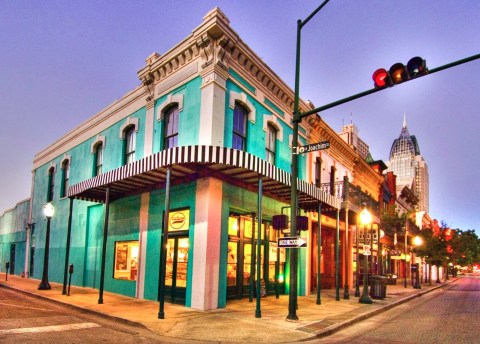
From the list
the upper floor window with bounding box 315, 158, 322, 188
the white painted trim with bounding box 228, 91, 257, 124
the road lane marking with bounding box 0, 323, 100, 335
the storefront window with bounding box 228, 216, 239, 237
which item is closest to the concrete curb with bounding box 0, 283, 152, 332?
the road lane marking with bounding box 0, 323, 100, 335

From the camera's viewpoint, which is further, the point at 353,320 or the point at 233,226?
the point at 233,226

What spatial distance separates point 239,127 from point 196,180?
283 centimetres

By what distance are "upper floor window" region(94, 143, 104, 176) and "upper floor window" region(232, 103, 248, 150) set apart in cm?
825

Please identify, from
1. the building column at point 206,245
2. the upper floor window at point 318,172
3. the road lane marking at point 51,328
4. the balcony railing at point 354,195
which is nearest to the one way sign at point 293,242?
the building column at point 206,245

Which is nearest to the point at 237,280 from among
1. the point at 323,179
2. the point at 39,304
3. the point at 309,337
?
the point at 309,337

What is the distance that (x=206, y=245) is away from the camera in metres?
11.8

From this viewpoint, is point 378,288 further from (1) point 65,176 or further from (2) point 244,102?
(1) point 65,176

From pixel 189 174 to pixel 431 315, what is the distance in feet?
31.7

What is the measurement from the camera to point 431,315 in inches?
527

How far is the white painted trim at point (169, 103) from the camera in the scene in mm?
13811

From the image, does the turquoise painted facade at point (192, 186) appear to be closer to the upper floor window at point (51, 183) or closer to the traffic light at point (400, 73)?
the upper floor window at point (51, 183)

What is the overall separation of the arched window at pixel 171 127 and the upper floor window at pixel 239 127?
2147mm

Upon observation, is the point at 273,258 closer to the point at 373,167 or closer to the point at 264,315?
the point at 264,315

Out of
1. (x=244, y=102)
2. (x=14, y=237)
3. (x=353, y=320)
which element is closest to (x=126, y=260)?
(x=244, y=102)
